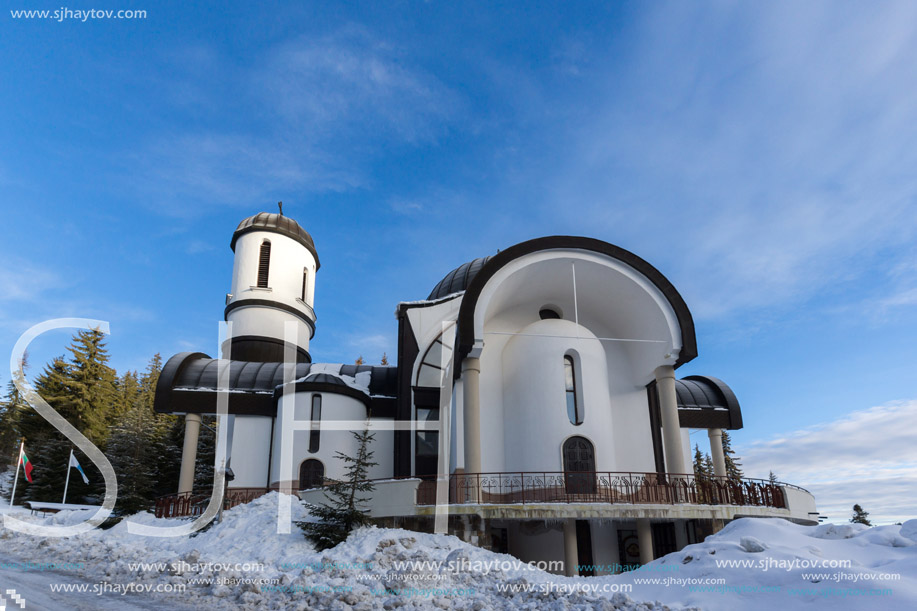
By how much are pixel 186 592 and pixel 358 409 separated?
1157 cm

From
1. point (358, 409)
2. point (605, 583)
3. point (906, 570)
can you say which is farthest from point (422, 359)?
point (906, 570)

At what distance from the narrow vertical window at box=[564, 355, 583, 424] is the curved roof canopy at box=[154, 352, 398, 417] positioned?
282 inches

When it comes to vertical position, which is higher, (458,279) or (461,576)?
(458,279)

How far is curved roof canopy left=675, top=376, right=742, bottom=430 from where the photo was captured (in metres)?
19.9

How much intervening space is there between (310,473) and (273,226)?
13.9 m

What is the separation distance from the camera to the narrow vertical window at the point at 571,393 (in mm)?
15602

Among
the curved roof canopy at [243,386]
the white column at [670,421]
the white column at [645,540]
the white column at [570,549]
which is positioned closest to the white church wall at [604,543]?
the white column at [645,540]

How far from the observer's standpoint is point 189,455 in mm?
19516

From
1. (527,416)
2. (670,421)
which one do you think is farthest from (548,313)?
(670,421)

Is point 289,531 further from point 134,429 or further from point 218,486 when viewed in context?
point 134,429

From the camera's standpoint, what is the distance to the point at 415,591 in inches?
326

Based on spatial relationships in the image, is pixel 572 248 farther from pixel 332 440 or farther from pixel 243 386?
pixel 243 386

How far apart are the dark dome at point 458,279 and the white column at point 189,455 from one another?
32.7ft

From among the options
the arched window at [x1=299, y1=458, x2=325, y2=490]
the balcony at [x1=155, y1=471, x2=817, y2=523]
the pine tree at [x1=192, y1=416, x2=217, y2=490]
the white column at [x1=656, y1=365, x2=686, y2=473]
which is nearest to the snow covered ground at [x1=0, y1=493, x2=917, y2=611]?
the balcony at [x1=155, y1=471, x2=817, y2=523]
